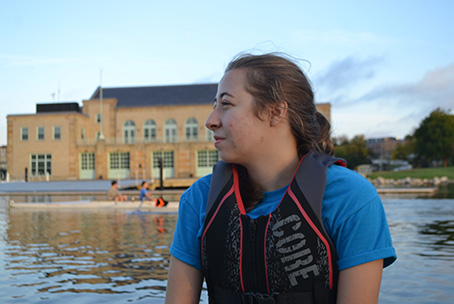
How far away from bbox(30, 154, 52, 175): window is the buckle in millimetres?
53265

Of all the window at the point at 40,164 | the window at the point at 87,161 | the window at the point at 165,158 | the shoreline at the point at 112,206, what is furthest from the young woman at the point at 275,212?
the window at the point at 40,164

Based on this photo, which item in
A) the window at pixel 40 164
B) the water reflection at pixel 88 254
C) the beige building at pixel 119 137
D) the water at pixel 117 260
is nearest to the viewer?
the water at pixel 117 260

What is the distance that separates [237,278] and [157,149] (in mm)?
48508

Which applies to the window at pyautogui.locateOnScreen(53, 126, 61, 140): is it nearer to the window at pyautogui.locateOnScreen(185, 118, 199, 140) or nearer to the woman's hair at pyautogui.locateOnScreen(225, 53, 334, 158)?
the window at pyautogui.locateOnScreen(185, 118, 199, 140)

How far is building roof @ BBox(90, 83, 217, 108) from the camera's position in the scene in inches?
2226

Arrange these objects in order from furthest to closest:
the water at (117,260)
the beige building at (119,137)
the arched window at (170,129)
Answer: the arched window at (170,129), the beige building at (119,137), the water at (117,260)

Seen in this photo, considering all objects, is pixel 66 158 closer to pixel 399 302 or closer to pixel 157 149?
pixel 157 149

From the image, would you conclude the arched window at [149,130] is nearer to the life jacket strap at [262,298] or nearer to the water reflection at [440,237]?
the water reflection at [440,237]

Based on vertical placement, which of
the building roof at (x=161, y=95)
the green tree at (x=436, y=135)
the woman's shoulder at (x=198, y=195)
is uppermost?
the building roof at (x=161, y=95)

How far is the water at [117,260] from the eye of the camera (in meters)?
5.90

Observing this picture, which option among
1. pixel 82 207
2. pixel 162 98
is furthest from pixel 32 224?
pixel 162 98

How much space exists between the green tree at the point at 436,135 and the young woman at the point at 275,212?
2549 inches

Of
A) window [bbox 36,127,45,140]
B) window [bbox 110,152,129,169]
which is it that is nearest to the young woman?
window [bbox 110,152,129,169]

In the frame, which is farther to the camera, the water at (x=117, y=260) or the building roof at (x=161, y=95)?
the building roof at (x=161, y=95)
